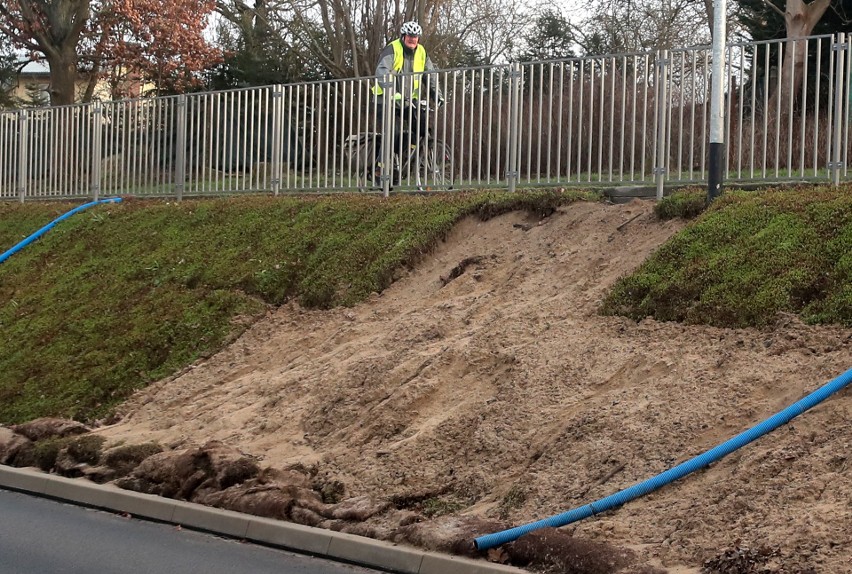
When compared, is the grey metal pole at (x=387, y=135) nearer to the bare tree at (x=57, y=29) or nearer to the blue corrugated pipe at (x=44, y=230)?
the blue corrugated pipe at (x=44, y=230)

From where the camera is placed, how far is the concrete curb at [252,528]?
775 centimetres

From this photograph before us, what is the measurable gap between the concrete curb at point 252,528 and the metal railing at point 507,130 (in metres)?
6.54

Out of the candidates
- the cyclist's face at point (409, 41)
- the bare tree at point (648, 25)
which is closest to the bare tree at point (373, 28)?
the bare tree at point (648, 25)

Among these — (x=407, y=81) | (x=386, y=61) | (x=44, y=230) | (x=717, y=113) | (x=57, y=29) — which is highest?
(x=57, y=29)

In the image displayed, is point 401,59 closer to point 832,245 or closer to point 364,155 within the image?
point 364,155

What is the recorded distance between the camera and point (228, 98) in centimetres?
1959

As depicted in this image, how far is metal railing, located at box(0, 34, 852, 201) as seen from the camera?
13008 mm

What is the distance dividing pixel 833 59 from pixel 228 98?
10.2m

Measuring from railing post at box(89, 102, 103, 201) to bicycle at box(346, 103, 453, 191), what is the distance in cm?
644

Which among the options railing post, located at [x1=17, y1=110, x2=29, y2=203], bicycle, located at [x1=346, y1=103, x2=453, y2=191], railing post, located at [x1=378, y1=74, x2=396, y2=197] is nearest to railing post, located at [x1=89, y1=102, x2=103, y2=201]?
railing post, located at [x1=17, y1=110, x2=29, y2=203]

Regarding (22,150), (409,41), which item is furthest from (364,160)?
(22,150)

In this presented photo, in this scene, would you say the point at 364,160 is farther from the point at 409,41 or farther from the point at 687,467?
the point at 687,467

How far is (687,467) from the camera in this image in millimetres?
7734

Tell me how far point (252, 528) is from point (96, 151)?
1419cm
